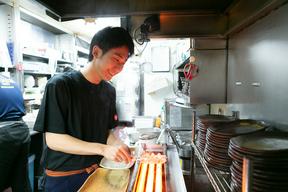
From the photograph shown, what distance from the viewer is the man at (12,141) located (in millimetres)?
2400

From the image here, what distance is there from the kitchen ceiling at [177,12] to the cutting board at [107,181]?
3.60 feet

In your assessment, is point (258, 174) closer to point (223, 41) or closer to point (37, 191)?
point (223, 41)

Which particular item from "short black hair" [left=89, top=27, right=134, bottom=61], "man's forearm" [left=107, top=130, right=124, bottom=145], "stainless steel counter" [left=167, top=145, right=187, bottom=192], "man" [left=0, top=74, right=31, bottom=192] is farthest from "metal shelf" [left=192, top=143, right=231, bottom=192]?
"man" [left=0, top=74, right=31, bottom=192]

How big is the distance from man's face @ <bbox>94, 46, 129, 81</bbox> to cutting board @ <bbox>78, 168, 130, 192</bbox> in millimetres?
622

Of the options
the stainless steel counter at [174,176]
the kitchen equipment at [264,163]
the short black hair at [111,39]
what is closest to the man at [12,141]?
the short black hair at [111,39]

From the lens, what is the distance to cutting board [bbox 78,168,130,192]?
121cm

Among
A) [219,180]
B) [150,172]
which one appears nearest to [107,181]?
[150,172]

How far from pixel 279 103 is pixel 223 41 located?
1.00 meters

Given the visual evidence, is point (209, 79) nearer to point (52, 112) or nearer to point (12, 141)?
point (52, 112)

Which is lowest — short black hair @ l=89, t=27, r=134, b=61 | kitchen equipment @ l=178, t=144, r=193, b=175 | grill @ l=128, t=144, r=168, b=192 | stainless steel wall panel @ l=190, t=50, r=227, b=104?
kitchen equipment @ l=178, t=144, r=193, b=175

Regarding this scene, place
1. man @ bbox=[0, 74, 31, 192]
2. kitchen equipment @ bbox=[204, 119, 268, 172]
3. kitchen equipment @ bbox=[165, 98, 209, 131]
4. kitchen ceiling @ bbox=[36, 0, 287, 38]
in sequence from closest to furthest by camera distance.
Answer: kitchen equipment @ bbox=[204, 119, 268, 172]
kitchen ceiling @ bbox=[36, 0, 287, 38]
man @ bbox=[0, 74, 31, 192]
kitchen equipment @ bbox=[165, 98, 209, 131]

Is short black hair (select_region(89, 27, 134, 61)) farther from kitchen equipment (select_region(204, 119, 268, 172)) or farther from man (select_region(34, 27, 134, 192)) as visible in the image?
kitchen equipment (select_region(204, 119, 268, 172))

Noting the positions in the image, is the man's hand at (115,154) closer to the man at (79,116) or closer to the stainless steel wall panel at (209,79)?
the man at (79,116)

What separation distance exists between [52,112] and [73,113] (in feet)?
0.45
